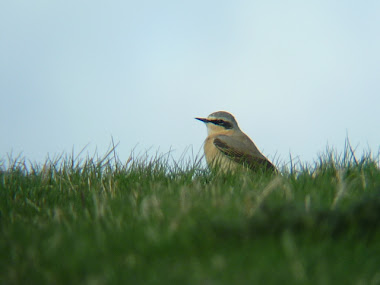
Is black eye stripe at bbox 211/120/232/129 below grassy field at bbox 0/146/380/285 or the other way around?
the other way around

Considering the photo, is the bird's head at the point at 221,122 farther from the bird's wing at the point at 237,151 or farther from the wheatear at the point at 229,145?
the bird's wing at the point at 237,151

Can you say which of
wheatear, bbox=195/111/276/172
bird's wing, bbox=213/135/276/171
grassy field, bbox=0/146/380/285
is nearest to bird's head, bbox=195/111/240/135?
wheatear, bbox=195/111/276/172

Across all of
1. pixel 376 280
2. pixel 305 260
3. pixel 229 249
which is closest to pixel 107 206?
pixel 229 249

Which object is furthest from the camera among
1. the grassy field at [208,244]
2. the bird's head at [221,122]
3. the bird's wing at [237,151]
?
the bird's head at [221,122]

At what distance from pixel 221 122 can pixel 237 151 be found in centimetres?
146

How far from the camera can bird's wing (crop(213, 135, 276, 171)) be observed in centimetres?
961

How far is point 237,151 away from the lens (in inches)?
398

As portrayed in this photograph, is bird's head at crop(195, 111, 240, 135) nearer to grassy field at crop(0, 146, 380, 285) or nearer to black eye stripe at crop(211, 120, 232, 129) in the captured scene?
black eye stripe at crop(211, 120, 232, 129)

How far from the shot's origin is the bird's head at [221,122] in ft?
37.3

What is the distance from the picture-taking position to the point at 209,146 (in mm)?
10703

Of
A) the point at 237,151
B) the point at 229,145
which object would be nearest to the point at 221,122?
the point at 229,145

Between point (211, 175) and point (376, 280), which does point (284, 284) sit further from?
point (211, 175)

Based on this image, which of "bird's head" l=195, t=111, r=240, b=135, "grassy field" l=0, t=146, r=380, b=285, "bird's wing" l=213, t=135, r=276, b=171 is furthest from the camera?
"bird's head" l=195, t=111, r=240, b=135

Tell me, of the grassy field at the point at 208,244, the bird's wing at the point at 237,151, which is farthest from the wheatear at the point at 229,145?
the grassy field at the point at 208,244
